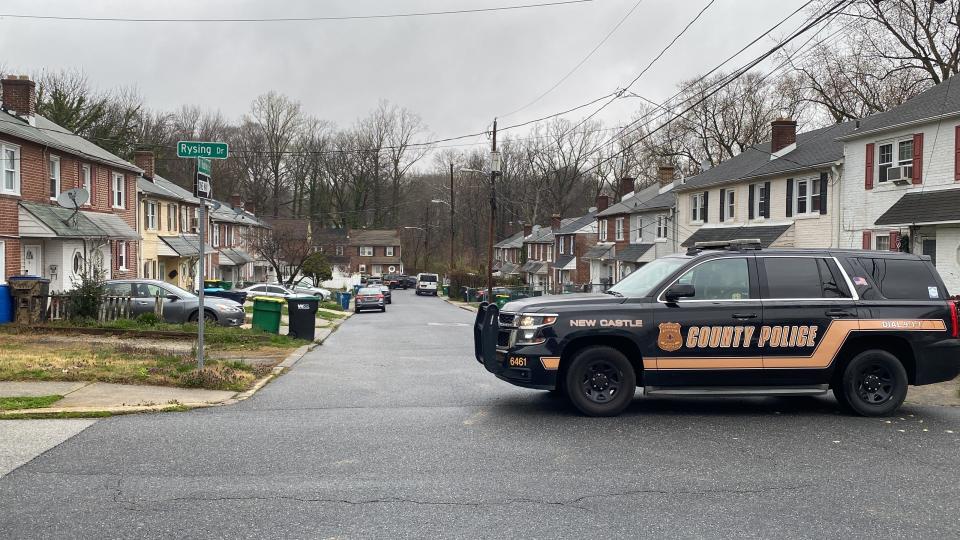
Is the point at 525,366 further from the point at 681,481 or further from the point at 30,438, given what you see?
the point at 30,438

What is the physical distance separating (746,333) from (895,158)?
19.6 metres

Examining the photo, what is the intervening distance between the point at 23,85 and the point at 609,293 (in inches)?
930

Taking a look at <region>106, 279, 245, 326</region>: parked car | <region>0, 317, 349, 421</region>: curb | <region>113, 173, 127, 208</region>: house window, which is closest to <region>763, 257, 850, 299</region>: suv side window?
<region>0, 317, 349, 421</region>: curb

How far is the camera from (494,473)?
255 inches

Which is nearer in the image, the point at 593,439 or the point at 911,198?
the point at 593,439

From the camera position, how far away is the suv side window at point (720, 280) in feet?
29.0

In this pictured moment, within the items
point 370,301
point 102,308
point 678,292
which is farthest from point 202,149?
point 370,301

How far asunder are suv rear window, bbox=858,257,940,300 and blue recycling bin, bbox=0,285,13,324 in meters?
18.0

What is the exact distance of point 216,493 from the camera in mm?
5844

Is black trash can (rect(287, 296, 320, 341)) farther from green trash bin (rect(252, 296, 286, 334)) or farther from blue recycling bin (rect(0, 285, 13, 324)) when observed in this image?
blue recycling bin (rect(0, 285, 13, 324))

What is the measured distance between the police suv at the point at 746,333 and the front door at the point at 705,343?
0.4 inches

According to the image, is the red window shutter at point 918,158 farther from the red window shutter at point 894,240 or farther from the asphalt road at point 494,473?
the asphalt road at point 494,473

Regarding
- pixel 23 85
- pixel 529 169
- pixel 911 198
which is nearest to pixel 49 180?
pixel 23 85

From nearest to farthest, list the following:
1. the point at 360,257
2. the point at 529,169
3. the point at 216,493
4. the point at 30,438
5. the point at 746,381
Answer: the point at 216,493 < the point at 30,438 < the point at 746,381 < the point at 529,169 < the point at 360,257
